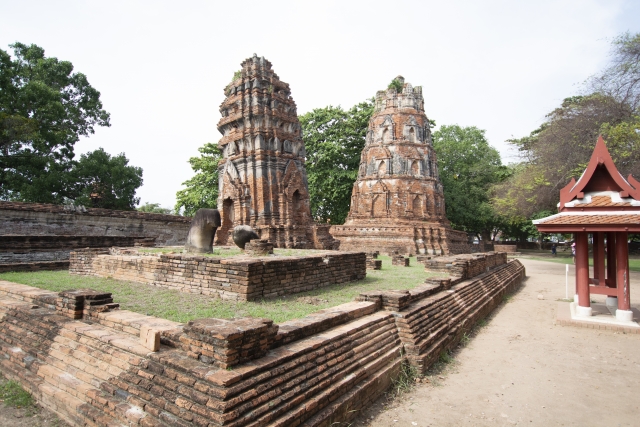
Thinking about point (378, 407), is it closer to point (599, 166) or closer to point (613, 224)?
point (613, 224)

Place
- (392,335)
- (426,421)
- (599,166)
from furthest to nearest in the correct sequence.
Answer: (599,166) → (392,335) → (426,421)

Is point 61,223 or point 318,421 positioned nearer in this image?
point 318,421

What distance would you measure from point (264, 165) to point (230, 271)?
7.89 metres

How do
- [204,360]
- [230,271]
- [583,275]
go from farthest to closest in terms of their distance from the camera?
1. [583,275]
2. [230,271]
3. [204,360]

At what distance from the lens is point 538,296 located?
448 inches

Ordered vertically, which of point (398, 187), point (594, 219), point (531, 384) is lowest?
point (531, 384)

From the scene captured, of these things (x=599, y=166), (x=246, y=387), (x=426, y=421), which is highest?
(x=599, y=166)

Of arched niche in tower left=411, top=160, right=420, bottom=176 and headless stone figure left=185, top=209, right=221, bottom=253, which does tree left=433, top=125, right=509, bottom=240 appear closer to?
arched niche in tower left=411, top=160, right=420, bottom=176

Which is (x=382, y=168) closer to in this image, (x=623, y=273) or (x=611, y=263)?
(x=611, y=263)

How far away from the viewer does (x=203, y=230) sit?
8.73m

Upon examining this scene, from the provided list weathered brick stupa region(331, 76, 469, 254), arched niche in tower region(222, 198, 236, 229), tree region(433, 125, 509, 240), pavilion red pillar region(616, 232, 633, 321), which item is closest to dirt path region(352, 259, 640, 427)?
pavilion red pillar region(616, 232, 633, 321)

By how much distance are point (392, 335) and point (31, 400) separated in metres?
4.17

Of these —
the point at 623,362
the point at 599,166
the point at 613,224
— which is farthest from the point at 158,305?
the point at 599,166

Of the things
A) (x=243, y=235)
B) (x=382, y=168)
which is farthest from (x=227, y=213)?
(x=382, y=168)
